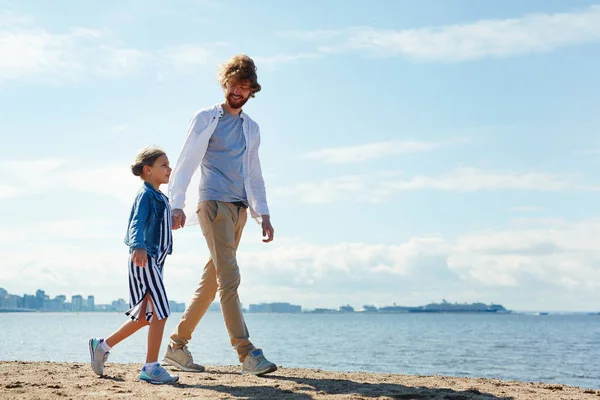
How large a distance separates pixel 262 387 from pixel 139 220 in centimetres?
155

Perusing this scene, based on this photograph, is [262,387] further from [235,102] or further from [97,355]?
[235,102]

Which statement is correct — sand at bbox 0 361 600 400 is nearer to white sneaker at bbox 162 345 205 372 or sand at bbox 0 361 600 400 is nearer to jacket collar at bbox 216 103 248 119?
white sneaker at bbox 162 345 205 372

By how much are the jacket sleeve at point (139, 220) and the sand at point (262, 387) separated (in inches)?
41.6

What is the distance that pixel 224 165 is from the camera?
5.88 meters

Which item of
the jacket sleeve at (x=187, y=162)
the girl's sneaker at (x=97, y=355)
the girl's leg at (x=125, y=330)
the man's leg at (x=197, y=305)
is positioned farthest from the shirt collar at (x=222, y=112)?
the girl's sneaker at (x=97, y=355)

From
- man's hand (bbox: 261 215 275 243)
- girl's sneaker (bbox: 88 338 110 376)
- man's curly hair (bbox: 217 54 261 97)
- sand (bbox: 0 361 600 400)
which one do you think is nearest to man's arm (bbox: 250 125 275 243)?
man's hand (bbox: 261 215 275 243)

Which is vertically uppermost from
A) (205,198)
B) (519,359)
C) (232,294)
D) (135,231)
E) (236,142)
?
(236,142)

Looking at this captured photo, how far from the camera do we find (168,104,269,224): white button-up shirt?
5.71m

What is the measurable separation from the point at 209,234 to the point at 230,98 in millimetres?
1185

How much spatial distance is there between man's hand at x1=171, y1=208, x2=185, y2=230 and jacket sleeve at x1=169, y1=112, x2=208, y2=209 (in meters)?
0.07

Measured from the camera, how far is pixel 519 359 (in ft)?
104

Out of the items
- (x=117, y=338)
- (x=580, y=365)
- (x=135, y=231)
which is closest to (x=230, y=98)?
(x=135, y=231)

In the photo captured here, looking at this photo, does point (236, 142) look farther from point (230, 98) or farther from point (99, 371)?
point (99, 371)

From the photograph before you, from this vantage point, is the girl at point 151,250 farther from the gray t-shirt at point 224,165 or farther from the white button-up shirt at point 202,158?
the gray t-shirt at point 224,165
